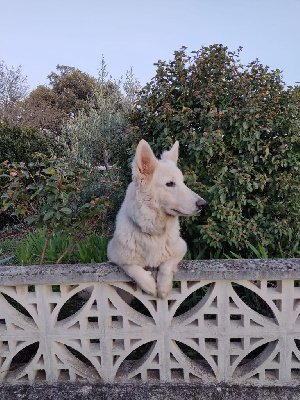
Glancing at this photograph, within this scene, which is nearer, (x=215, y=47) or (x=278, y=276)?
(x=278, y=276)

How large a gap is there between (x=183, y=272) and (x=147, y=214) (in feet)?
1.66

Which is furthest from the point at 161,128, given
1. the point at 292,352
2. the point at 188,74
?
the point at 292,352

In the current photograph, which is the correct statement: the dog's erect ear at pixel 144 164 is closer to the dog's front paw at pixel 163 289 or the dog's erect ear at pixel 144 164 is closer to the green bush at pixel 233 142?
the dog's front paw at pixel 163 289

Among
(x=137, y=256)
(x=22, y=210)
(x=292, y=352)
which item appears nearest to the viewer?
(x=137, y=256)

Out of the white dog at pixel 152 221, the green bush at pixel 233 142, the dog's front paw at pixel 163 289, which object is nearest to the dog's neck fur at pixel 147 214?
the white dog at pixel 152 221

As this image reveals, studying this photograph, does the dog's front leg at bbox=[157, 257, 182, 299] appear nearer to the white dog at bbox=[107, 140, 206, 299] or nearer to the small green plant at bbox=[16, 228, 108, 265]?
the white dog at bbox=[107, 140, 206, 299]

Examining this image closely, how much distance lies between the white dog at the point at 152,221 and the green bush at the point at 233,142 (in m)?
0.82

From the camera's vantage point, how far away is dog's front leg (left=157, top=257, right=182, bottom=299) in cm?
200

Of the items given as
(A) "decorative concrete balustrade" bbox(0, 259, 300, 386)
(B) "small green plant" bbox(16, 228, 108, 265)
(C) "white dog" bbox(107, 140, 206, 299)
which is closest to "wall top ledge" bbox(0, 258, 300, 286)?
(A) "decorative concrete balustrade" bbox(0, 259, 300, 386)

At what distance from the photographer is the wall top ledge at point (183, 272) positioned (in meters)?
2.06

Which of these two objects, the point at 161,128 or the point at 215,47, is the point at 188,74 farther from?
the point at 161,128

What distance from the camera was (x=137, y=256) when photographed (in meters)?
2.05

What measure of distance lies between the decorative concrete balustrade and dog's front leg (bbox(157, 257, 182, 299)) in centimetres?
10

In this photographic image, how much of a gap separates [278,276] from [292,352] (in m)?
0.64
